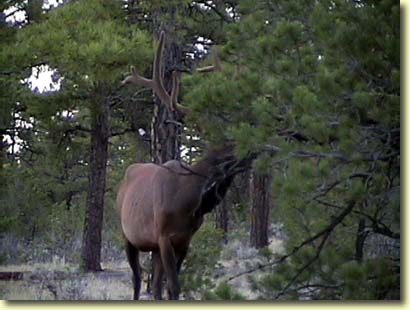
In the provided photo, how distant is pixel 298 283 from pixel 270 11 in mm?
1093

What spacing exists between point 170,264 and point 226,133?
1.58m

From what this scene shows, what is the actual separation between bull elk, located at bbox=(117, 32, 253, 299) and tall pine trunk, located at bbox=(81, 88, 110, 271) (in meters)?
1.68

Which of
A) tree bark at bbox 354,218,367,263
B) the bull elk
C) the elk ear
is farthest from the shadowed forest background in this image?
the elk ear

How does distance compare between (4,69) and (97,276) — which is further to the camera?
(97,276)

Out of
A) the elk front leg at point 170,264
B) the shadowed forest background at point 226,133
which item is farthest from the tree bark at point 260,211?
the elk front leg at point 170,264

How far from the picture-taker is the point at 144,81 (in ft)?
14.6

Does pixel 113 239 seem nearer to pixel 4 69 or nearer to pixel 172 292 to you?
pixel 4 69

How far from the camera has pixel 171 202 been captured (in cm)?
445

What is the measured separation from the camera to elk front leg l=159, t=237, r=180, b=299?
430cm

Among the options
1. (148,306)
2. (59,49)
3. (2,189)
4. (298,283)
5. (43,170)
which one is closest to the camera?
(148,306)

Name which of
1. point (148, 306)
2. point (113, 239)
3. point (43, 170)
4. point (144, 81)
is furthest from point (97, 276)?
point (148, 306)

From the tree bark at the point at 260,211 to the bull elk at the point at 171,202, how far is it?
2.73 metres

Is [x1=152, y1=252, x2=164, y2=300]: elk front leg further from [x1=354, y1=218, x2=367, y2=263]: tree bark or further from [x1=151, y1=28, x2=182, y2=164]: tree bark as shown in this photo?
[x1=354, y1=218, x2=367, y2=263]: tree bark

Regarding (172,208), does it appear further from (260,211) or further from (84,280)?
(260,211)
